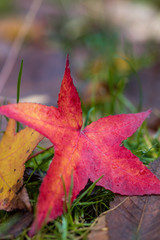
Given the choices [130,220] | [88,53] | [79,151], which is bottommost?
[130,220]

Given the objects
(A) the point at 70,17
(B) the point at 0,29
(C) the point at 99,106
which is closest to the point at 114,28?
(A) the point at 70,17

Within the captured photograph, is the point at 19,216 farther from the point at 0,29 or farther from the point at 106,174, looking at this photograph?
the point at 0,29

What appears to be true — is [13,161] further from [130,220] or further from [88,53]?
[88,53]

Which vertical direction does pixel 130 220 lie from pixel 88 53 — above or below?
below

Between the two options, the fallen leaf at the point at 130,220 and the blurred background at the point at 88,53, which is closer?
the fallen leaf at the point at 130,220

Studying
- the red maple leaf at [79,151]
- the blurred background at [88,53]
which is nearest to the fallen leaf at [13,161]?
the red maple leaf at [79,151]

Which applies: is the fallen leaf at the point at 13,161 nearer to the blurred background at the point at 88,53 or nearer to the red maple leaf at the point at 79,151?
the red maple leaf at the point at 79,151

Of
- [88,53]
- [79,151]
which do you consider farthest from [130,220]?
[88,53]
